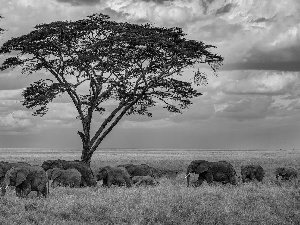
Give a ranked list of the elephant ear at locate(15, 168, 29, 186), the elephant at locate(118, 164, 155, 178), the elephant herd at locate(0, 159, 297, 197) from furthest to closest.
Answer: the elephant at locate(118, 164, 155, 178) → the elephant herd at locate(0, 159, 297, 197) → the elephant ear at locate(15, 168, 29, 186)

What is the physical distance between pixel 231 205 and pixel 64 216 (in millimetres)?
5538

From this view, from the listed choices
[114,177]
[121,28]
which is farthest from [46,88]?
[114,177]

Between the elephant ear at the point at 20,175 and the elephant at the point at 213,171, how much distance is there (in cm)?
996

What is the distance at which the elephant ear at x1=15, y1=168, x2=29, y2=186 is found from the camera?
749 inches

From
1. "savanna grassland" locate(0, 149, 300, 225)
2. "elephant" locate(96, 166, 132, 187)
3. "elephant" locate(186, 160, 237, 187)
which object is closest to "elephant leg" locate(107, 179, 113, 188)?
"elephant" locate(96, 166, 132, 187)

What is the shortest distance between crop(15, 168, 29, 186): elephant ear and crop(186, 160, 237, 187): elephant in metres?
9.96

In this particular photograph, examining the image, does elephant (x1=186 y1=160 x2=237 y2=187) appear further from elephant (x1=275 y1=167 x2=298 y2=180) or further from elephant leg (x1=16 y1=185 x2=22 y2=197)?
elephant leg (x1=16 y1=185 x2=22 y2=197)

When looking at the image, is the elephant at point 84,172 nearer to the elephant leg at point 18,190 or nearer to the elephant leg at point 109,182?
the elephant leg at point 109,182

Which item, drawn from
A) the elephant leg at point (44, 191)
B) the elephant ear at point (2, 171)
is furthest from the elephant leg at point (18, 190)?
the elephant ear at point (2, 171)

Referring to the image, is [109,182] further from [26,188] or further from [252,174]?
[252,174]

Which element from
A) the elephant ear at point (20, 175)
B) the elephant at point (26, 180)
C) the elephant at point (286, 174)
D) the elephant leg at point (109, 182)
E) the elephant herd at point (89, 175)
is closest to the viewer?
the elephant ear at point (20, 175)

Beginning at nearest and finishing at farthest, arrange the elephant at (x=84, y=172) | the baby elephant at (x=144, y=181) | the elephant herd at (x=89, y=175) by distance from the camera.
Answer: the elephant herd at (x=89, y=175) < the elephant at (x=84, y=172) < the baby elephant at (x=144, y=181)

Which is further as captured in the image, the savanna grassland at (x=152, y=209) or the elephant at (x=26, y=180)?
the elephant at (x=26, y=180)

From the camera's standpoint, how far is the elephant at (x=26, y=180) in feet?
62.8
